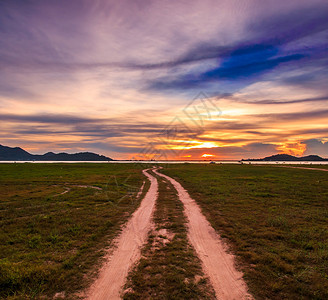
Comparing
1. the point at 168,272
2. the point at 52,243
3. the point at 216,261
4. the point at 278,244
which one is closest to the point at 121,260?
the point at 168,272

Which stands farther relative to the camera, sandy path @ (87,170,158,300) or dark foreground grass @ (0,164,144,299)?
dark foreground grass @ (0,164,144,299)

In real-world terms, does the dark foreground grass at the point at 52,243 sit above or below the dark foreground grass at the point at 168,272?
below

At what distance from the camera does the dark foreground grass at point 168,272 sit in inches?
229

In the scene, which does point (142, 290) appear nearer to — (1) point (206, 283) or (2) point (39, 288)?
(1) point (206, 283)

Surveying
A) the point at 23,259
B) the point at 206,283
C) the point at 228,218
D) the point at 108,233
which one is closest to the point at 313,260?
the point at 206,283

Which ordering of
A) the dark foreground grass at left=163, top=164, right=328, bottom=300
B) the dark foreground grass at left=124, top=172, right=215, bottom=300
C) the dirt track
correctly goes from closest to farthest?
the dark foreground grass at left=124, top=172, right=215, bottom=300, the dirt track, the dark foreground grass at left=163, top=164, right=328, bottom=300

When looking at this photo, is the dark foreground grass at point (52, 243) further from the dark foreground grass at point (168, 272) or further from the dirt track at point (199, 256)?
the dark foreground grass at point (168, 272)

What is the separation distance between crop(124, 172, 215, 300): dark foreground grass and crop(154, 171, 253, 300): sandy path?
0.31 meters

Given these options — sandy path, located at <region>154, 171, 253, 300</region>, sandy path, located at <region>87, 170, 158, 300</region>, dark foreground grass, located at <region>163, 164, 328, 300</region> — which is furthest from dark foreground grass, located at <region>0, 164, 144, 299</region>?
dark foreground grass, located at <region>163, 164, 328, 300</region>

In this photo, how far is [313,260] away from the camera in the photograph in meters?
8.00

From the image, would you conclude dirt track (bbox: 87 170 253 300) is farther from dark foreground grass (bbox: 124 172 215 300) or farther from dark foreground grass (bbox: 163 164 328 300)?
dark foreground grass (bbox: 163 164 328 300)

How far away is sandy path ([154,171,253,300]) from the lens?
19.6ft

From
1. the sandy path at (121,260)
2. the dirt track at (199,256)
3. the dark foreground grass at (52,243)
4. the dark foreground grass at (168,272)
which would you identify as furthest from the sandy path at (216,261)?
the dark foreground grass at (52,243)

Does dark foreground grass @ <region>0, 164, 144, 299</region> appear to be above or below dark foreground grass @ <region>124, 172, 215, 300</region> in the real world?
below
